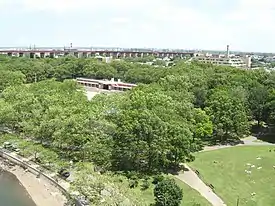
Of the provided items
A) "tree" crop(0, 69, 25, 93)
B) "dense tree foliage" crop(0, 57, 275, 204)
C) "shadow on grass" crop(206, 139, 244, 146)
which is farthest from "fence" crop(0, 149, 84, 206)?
"tree" crop(0, 69, 25, 93)

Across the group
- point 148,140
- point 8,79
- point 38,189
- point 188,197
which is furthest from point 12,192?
point 8,79

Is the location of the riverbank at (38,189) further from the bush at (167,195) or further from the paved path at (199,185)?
the paved path at (199,185)

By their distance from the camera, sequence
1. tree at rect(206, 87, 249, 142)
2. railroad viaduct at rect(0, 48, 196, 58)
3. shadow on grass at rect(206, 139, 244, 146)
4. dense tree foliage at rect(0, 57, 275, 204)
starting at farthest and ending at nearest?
railroad viaduct at rect(0, 48, 196, 58)
shadow on grass at rect(206, 139, 244, 146)
tree at rect(206, 87, 249, 142)
dense tree foliage at rect(0, 57, 275, 204)

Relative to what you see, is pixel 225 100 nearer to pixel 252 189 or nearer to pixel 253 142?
pixel 253 142

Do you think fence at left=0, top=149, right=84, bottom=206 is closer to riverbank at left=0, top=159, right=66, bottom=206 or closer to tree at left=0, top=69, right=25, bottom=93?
riverbank at left=0, top=159, right=66, bottom=206

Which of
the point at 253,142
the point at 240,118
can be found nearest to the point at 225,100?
the point at 240,118

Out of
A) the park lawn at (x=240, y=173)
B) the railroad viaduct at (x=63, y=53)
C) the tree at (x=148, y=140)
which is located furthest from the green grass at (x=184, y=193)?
the railroad viaduct at (x=63, y=53)
